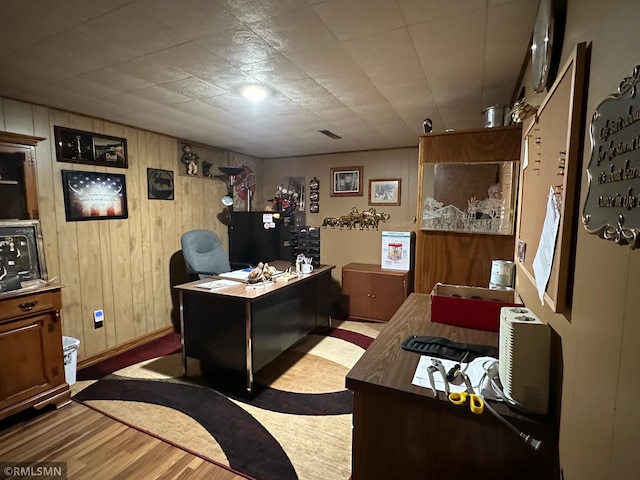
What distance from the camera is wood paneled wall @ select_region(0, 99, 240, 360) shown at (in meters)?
2.74

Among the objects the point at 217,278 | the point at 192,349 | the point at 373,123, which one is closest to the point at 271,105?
the point at 373,123

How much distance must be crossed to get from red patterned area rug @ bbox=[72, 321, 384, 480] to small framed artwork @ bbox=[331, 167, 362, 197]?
2244 millimetres

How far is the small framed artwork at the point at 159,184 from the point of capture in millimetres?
3525

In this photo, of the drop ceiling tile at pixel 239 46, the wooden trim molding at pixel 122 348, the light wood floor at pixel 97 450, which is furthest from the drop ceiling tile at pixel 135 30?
the wooden trim molding at pixel 122 348

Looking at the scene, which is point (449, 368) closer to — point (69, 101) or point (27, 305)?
point (27, 305)

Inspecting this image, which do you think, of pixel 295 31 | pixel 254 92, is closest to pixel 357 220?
pixel 254 92

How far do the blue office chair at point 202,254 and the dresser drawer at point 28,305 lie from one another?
1137mm

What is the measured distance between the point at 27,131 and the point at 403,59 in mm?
2869

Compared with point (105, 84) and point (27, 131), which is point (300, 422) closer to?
point (105, 84)

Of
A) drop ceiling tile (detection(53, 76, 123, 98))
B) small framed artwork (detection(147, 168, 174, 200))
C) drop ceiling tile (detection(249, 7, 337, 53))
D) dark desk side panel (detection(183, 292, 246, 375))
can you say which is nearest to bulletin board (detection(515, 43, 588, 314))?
→ drop ceiling tile (detection(249, 7, 337, 53))

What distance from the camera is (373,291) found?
13.7 ft

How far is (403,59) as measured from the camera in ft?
5.97

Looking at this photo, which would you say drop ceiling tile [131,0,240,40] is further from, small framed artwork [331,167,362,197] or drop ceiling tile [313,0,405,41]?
small framed artwork [331,167,362,197]

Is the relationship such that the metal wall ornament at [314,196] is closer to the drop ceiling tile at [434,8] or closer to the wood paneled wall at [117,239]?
the wood paneled wall at [117,239]
